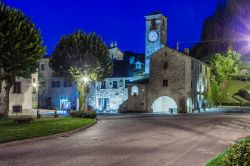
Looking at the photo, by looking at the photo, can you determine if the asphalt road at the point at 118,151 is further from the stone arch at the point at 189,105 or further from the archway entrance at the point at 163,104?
the archway entrance at the point at 163,104

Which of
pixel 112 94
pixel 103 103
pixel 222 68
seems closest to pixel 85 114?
pixel 112 94

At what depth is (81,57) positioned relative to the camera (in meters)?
47.5

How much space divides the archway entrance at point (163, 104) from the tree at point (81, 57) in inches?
391

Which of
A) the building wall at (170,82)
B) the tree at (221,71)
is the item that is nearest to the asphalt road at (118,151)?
the building wall at (170,82)

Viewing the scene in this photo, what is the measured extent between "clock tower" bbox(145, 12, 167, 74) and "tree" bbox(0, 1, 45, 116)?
84.0 feet

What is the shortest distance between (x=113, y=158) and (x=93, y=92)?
1901 inches

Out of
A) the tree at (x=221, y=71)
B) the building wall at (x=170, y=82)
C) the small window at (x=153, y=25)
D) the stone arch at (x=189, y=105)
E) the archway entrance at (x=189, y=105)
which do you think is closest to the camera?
the building wall at (x=170, y=82)

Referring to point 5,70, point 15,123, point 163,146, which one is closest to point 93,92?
point 5,70

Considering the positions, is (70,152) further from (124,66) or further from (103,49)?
(124,66)

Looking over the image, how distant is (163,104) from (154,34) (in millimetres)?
11709

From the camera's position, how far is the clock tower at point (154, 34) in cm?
5712

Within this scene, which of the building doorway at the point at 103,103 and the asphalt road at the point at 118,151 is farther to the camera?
the building doorway at the point at 103,103

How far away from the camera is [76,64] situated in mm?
47875

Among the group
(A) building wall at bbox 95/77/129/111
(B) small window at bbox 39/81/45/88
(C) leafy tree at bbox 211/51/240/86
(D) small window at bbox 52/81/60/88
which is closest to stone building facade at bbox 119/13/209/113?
(A) building wall at bbox 95/77/129/111
